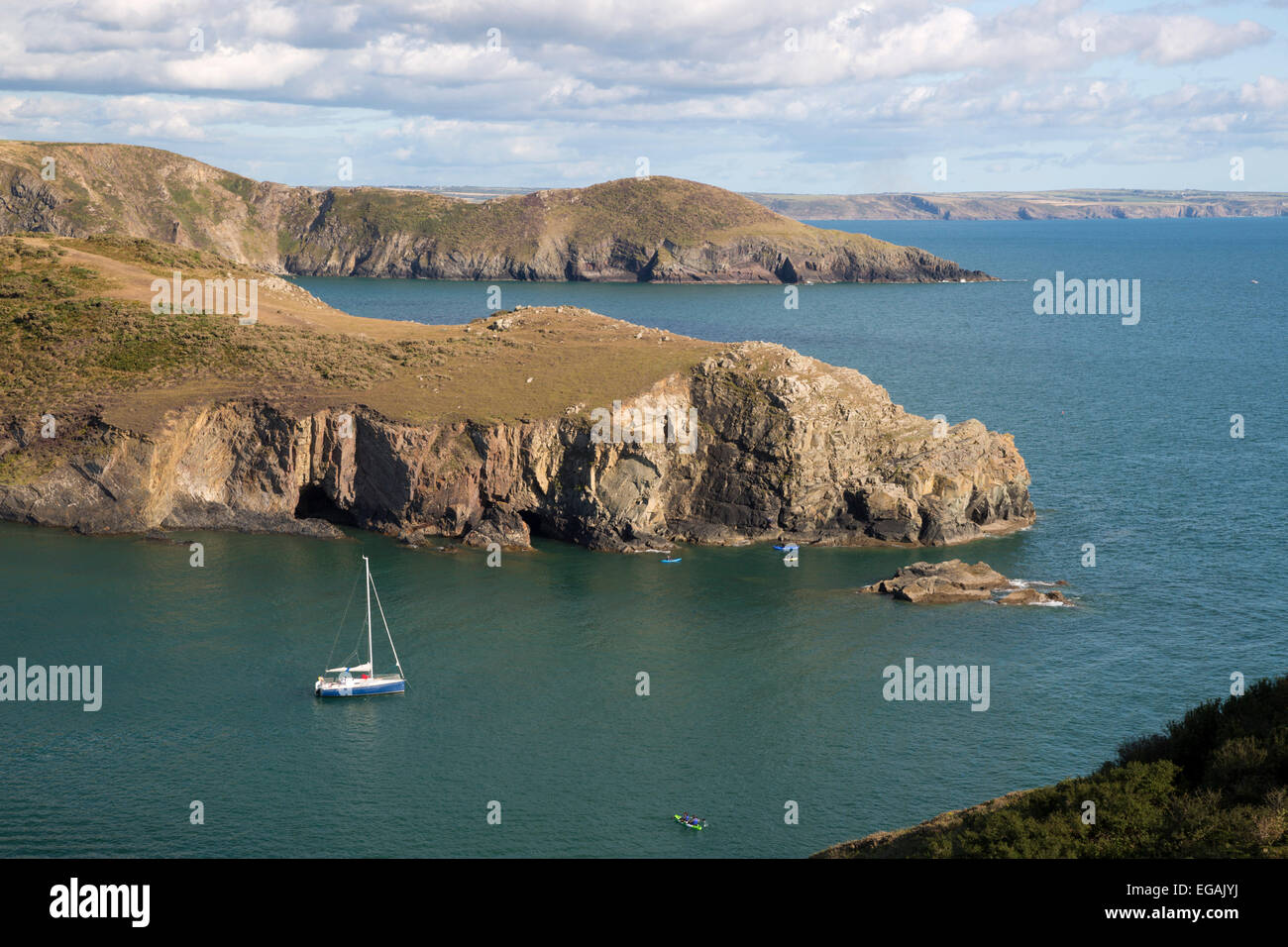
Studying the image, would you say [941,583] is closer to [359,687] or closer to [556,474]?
[556,474]

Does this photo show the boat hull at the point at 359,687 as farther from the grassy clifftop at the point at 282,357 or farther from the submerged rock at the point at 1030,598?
the submerged rock at the point at 1030,598

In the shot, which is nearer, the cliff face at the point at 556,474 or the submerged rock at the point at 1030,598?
the submerged rock at the point at 1030,598

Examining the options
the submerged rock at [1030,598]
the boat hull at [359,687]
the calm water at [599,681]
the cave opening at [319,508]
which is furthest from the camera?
the cave opening at [319,508]

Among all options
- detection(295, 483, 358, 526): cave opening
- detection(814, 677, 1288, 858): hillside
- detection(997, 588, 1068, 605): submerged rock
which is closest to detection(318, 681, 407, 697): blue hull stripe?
detection(814, 677, 1288, 858): hillside

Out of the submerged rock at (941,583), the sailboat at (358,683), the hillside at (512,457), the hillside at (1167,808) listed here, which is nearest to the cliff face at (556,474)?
the hillside at (512,457)

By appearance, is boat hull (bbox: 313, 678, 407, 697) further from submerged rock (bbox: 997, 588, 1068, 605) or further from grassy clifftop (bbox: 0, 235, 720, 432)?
submerged rock (bbox: 997, 588, 1068, 605)

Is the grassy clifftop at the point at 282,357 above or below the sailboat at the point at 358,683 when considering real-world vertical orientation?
above

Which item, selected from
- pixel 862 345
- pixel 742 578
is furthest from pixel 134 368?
pixel 862 345

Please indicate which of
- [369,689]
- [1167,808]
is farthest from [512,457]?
[1167,808]
